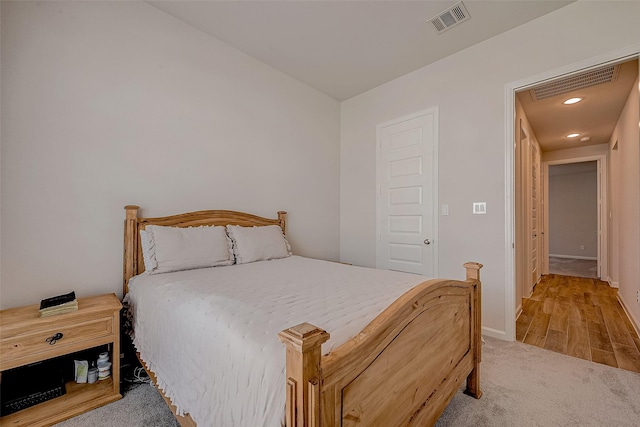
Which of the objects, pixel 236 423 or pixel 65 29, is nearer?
pixel 236 423

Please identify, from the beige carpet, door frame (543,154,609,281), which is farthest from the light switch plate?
door frame (543,154,609,281)

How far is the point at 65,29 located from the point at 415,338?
2873 mm

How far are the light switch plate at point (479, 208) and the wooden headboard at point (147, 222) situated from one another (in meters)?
2.21

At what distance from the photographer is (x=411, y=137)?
10.6 feet

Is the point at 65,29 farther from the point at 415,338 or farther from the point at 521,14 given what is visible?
the point at 521,14

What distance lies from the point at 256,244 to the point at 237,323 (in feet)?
4.99

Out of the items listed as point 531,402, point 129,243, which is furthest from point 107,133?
point 531,402

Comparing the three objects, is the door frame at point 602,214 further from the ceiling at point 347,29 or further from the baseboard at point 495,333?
the ceiling at point 347,29

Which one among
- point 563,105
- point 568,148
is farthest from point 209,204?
point 568,148

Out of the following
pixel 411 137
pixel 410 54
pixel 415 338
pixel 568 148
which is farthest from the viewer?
pixel 568 148

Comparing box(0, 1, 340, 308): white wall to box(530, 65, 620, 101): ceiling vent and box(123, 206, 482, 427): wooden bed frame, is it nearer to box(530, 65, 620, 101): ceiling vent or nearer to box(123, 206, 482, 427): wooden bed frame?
box(123, 206, 482, 427): wooden bed frame

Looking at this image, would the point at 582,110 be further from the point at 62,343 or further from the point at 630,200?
the point at 62,343

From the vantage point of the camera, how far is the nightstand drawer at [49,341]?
4.51 feet

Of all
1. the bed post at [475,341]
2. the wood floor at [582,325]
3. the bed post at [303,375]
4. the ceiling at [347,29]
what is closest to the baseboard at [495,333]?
the wood floor at [582,325]
